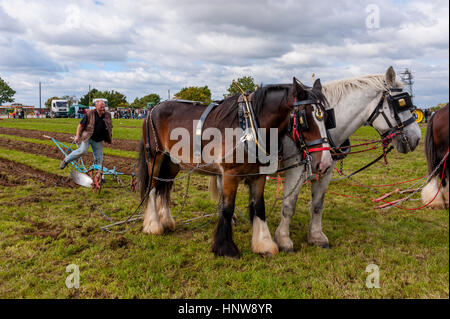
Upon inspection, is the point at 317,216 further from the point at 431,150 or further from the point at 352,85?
the point at 431,150

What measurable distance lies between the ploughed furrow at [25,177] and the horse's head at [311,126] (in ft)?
20.7

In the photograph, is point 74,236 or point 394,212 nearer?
point 74,236

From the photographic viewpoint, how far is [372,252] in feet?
13.1

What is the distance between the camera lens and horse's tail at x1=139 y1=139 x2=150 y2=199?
520 cm

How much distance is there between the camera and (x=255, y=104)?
12.3ft

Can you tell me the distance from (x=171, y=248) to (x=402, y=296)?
9.27 feet

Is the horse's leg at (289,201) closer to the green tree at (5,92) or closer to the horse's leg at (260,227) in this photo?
the horse's leg at (260,227)

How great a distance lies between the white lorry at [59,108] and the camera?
2109 inches

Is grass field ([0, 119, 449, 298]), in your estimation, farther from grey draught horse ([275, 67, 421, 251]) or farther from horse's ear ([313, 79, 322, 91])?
horse's ear ([313, 79, 322, 91])

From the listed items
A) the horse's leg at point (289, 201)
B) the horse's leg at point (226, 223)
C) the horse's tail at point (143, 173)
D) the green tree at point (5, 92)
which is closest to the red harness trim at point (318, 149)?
the horse's leg at point (289, 201)

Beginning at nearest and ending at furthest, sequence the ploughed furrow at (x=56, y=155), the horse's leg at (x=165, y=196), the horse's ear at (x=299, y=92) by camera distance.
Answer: the horse's ear at (x=299, y=92), the horse's leg at (x=165, y=196), the ploughed furrow at (x=56, y=155)

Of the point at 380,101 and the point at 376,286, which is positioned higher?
the point at 380,101
